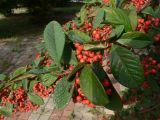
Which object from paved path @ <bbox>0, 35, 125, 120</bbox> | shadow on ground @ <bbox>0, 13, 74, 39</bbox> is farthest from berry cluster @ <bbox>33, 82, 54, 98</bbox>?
shadow on ground @ <bbox>0, 13, 74, 39</bbox>

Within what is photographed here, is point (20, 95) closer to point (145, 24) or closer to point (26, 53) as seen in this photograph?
point (145, 24)

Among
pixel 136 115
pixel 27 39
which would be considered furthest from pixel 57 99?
pixel 27 39

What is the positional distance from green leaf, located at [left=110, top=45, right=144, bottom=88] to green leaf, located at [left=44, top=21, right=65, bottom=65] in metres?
0.21

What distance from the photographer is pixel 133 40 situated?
1189 mm

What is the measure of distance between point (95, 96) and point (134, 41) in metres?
0.30

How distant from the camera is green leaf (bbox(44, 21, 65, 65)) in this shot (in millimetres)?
1214

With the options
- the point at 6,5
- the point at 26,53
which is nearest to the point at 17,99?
the point at 26,53

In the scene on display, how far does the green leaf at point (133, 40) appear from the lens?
1.18 m

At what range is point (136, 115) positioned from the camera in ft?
15.5

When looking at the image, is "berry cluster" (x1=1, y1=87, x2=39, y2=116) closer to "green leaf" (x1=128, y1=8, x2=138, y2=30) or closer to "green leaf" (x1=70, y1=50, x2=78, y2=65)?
"green leaf" (x1=70, y1=50, x2=78, y2=65)

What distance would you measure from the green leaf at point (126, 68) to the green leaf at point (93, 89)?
110 mm

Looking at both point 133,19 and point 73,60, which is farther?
point 133,19

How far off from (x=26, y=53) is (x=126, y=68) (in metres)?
8.17

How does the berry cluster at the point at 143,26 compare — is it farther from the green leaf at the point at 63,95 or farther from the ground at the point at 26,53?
the ground at the point at 26,53
